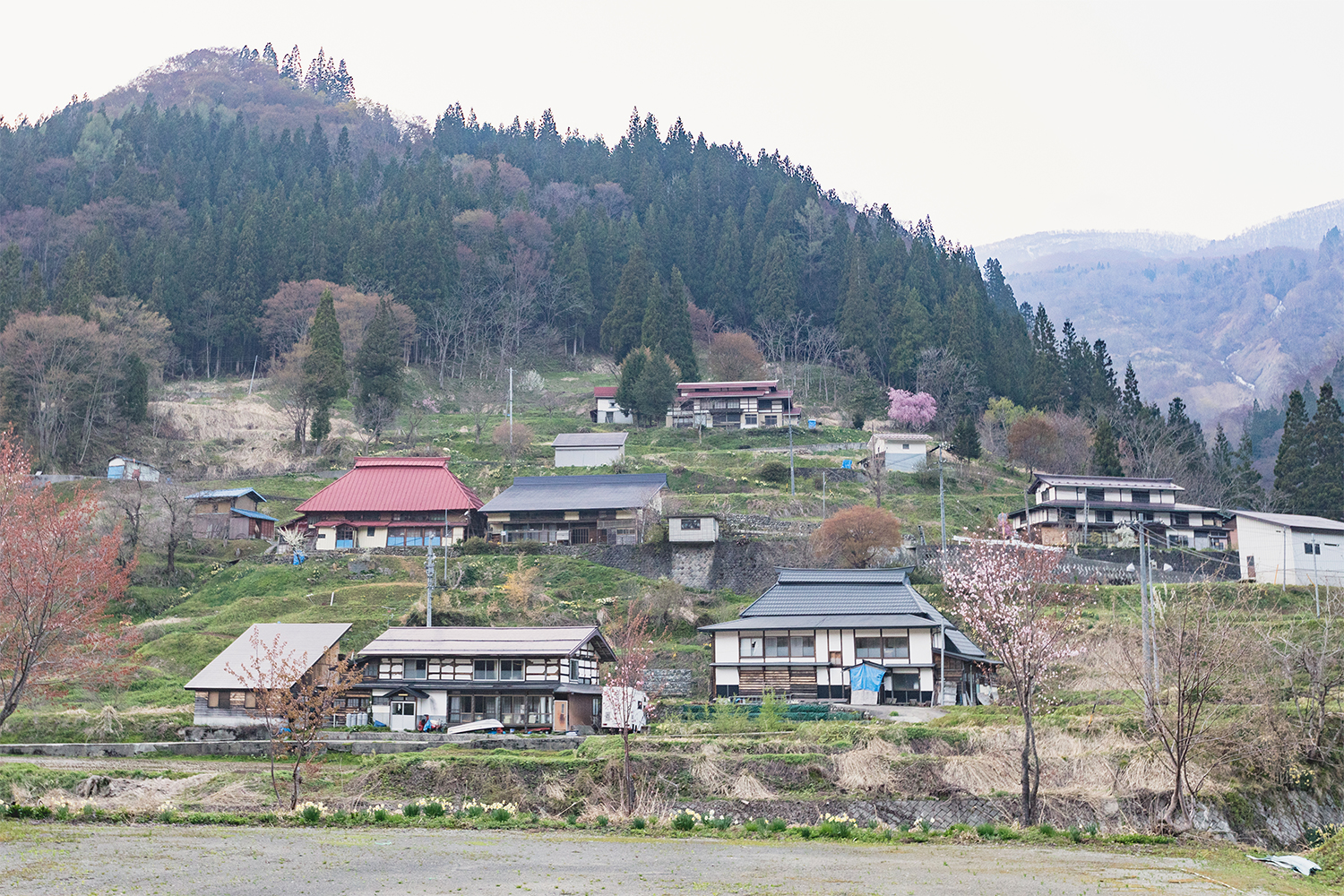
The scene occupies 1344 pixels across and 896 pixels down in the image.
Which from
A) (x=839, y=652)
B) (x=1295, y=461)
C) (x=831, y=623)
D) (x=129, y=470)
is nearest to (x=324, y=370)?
(x=129, y=470)

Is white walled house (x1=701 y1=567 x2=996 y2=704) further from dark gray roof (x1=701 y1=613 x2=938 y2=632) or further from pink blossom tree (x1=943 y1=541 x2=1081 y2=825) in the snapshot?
pink blossom tree (x1=943 y1=541 x2=1081 y2=825)

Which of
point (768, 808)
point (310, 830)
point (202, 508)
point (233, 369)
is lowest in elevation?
point (768, 808)

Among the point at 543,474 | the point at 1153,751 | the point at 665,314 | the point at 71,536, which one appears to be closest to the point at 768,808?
the point at 1153,751

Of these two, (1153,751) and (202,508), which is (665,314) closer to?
(202,508)

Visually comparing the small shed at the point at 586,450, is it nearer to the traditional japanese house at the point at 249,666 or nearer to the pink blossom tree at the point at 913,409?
the pink blossom tree at the point at 913,409

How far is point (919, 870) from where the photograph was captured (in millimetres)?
14109

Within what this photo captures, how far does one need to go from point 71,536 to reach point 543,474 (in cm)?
3325

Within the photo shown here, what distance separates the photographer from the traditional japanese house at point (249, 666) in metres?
29.8

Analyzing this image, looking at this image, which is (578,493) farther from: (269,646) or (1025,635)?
(1025,635)

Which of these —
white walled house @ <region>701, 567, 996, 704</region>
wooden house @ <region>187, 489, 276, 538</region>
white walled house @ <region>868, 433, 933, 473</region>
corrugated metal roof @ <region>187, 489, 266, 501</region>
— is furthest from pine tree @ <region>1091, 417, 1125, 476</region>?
corrugated metal roof @ <region>187, 489, 266, 501</region>

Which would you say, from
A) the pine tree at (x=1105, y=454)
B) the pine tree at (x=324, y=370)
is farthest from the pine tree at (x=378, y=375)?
the pine tree at (x=1105, y=454)

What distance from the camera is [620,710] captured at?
28.1 metres

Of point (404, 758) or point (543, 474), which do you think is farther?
point (543, 474)

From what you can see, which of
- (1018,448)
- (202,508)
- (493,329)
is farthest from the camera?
(493,329)
